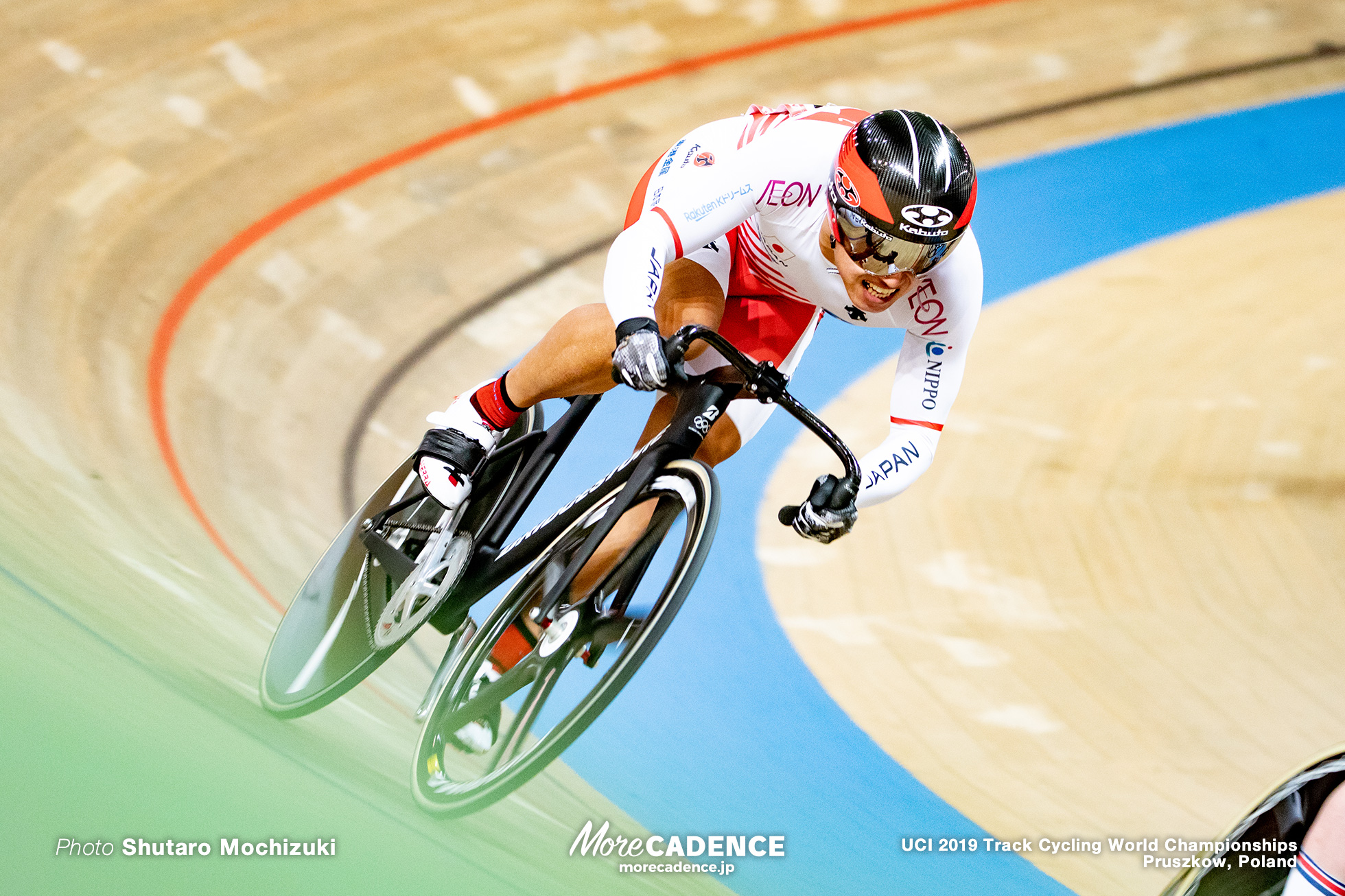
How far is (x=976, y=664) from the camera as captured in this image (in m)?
3.49

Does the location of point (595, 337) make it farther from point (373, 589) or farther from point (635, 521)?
point (373, 589)

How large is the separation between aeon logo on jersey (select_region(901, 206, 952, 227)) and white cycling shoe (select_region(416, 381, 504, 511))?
1079mm

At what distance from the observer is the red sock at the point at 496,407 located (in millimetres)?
2777

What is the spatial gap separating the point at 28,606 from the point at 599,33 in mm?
3861

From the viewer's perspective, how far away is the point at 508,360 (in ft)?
14.1

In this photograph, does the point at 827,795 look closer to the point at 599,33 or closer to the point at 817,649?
the point at 817,649

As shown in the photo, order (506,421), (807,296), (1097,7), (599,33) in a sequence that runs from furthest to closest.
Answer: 1. (1097,7)
2. (599,33)
3. (506,421)
4. (807,296)

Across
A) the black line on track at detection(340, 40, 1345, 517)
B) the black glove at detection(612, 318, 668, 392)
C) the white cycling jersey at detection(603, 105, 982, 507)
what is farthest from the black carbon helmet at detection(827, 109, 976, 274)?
the black line on track at detection(340, 40, 1345, 517)

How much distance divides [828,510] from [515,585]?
0.65 metres

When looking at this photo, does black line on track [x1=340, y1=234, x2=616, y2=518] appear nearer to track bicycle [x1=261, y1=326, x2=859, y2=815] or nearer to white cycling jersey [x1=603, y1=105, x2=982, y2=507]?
track bicycle [x1=261, y1=326, x2=859, y2=815]

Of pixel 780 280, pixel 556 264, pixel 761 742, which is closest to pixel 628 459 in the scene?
pixel 780 280

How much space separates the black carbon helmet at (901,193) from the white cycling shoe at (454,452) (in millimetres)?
946

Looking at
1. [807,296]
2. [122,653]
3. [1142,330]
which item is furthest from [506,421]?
[1142,330]

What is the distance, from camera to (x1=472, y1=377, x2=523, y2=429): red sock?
9.11 feet
